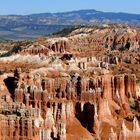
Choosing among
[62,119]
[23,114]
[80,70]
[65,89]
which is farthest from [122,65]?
[23,114]

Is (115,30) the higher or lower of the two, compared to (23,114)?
lower

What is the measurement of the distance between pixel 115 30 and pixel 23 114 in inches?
4560

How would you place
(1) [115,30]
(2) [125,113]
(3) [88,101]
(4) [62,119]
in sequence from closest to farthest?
1. (4) [62,119]
2. (3) [88,101]
3. (2) [125,113]
4. (1) [115,30]

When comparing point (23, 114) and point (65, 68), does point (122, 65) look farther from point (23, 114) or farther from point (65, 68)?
point (23, 114)

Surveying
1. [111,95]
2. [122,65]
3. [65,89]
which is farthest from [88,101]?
[122,65]

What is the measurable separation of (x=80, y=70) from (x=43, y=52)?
117 feet

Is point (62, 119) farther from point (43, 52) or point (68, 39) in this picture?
point (68, 39)

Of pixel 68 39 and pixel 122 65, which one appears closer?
pixel 122 65

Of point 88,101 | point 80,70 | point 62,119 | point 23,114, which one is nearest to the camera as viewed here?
point 23,114

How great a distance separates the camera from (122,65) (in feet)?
366

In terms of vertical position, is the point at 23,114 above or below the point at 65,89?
above

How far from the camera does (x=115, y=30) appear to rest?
156250 mm

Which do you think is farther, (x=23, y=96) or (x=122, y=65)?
(x=122, y=65)

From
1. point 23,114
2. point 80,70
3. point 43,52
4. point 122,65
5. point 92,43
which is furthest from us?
point 92,43
